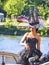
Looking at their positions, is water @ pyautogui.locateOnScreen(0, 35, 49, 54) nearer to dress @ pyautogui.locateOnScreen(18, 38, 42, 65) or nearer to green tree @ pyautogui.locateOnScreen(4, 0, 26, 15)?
green tree @ pyautogui.locateOnScreen(4, 0, 26, 15)

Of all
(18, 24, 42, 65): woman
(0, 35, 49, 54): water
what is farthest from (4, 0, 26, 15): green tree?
(18, 24, 42, 65): woman

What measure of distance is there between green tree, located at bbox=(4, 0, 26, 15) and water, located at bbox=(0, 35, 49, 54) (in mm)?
288

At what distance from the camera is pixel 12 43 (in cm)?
231

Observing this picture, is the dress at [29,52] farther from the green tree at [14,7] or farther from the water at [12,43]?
the green tree at [14,7]

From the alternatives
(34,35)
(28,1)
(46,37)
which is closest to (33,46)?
(34,35)

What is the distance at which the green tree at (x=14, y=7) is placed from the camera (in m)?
2.18

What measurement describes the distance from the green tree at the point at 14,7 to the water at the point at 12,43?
0.29m

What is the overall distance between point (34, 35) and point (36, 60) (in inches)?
9.2

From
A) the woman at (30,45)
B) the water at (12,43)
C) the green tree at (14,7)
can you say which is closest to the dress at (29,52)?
the woman at (30,45)

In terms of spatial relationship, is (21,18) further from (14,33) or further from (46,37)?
(46,37)

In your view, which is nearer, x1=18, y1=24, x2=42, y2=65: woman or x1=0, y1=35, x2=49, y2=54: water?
x1=18, y1=24, x2=42, y2=65: woman

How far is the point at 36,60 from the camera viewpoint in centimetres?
176

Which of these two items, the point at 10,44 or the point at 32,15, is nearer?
the point at 32,15

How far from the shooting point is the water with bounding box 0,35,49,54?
7.29 feet
